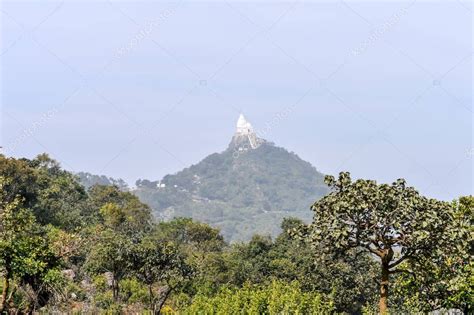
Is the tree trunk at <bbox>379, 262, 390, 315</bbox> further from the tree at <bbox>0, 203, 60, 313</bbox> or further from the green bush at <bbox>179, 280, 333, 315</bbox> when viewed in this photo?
the tree at <bbox>0, 203, 60, 313</bbox>

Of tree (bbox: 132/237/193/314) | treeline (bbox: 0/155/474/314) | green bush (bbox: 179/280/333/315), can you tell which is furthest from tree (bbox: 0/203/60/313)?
green bush (bbox: 179/280/333/315)

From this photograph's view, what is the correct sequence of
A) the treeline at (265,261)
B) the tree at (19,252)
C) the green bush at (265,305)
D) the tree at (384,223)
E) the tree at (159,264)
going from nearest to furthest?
the tree at (384,223)
the treeline at (265,261)
the tree at (19,252)
the green bush at (265,305)
the tree at (159,264)

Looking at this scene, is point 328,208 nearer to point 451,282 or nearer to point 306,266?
point 451,282

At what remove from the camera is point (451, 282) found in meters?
14.1

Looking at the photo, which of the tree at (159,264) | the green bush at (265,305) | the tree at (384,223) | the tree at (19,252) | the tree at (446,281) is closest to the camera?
the tree at (384,223)

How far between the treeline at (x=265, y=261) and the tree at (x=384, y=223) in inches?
1.0

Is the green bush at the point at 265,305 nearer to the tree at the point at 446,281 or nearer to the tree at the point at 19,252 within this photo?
the tree at the point at 446,281

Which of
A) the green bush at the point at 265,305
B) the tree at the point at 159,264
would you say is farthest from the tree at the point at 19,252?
the green bush at the point at 265,305

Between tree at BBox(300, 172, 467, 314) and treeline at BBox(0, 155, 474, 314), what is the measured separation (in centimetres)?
2

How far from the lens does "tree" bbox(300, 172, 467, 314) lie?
43.0ft

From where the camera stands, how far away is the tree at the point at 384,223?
1310cm

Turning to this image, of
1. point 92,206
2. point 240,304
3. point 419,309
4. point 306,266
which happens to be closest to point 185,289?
point 306,266

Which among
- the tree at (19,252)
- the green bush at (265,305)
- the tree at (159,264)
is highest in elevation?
the tree at (159,264)

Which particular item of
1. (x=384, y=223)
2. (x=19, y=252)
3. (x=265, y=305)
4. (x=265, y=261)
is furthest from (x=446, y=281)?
(x=265, y=261)
